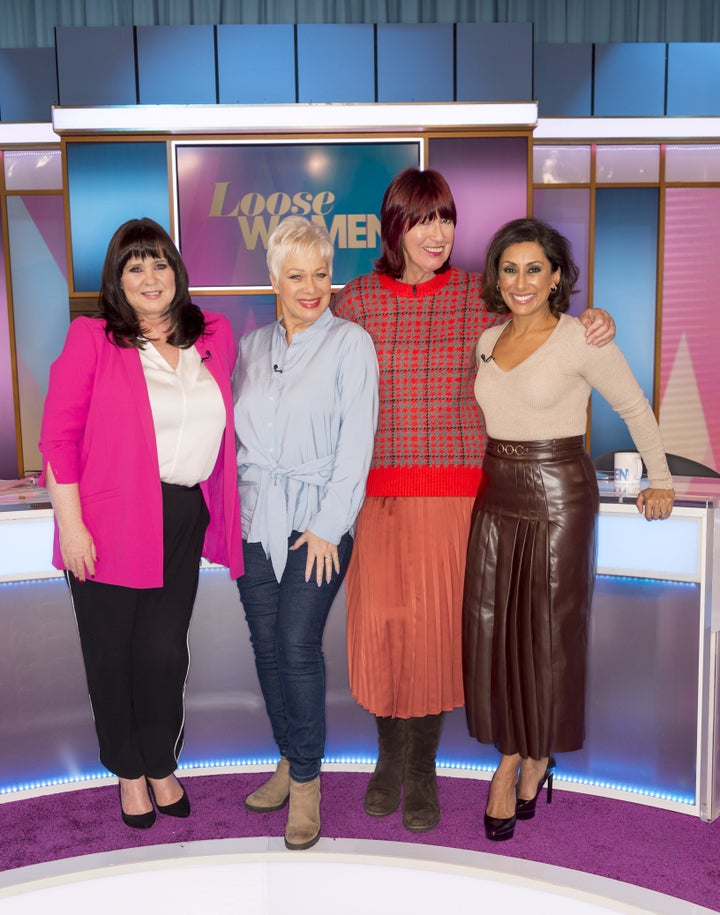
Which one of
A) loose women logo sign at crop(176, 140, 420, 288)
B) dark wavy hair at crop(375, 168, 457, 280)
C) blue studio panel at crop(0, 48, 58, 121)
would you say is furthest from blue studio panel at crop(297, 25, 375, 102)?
dark wavy hair at crop(375, 168, 457, 280)

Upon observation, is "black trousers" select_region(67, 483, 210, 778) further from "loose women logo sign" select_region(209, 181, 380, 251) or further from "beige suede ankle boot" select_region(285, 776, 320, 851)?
"loose women logo sign" select_region(209, 181, 380, 251)

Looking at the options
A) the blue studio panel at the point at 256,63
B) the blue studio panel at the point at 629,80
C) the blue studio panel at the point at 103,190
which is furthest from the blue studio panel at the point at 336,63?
the blue studio panel at the point at 629,80

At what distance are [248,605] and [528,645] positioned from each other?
718mm

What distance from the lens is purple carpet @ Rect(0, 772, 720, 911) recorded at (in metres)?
2.06

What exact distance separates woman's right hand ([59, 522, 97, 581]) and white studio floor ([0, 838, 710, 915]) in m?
0.77

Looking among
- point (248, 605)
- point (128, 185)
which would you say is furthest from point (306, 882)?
point (128, 185)

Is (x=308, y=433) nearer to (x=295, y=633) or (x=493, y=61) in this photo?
(x=295, y=633)

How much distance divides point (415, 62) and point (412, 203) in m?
4.04

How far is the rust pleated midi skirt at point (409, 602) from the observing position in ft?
6.85

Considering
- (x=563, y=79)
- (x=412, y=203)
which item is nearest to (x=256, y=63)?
(x=563, y=79)

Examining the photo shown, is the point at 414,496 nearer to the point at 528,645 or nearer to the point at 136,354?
the point at 528,645

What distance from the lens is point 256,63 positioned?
5.59 m

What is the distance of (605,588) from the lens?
2348 millimetres

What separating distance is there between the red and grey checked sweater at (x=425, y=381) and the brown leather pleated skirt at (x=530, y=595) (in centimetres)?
10
